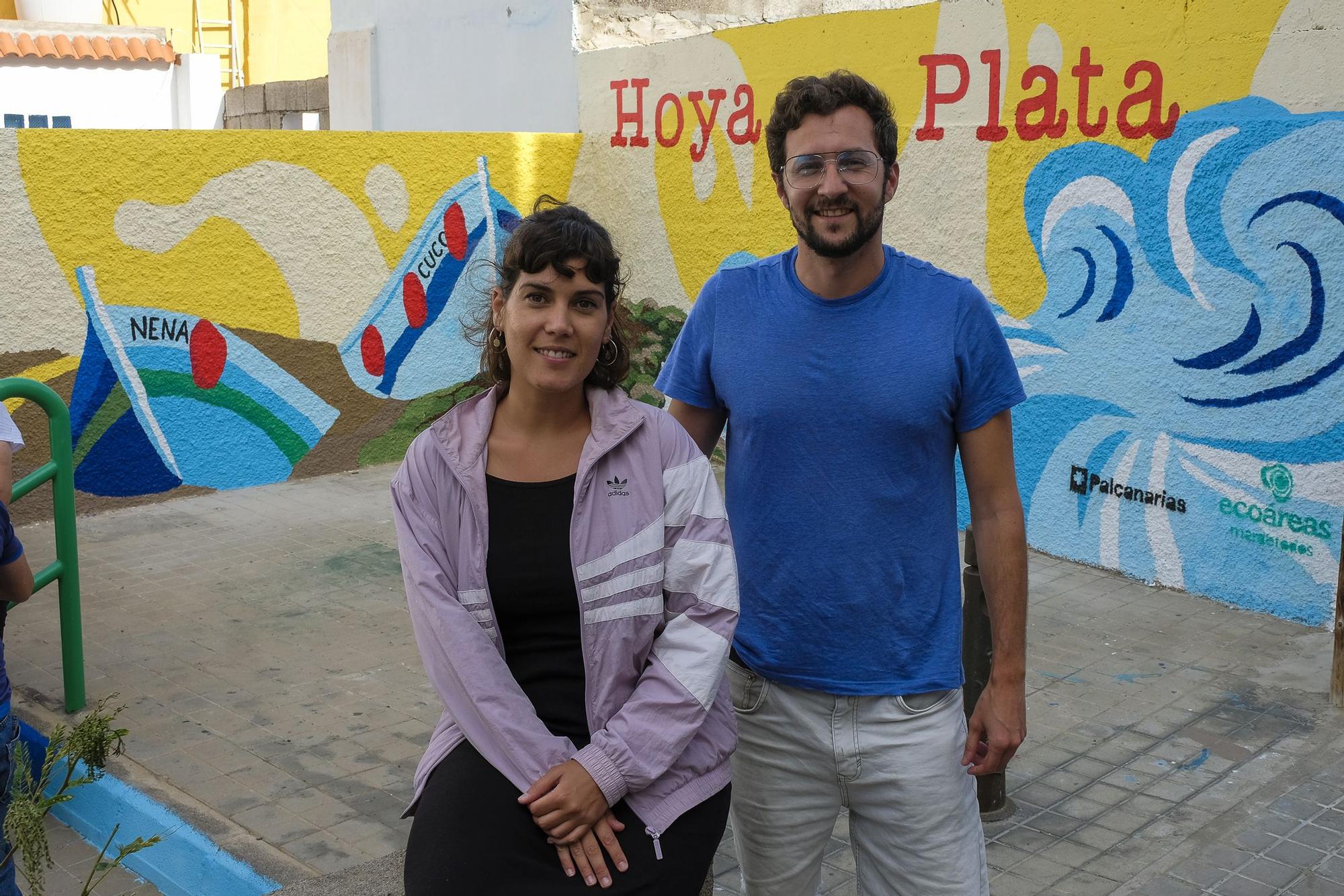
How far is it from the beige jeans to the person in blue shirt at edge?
1.58 m

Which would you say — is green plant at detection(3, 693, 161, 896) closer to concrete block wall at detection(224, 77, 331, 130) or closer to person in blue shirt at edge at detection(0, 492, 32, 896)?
person in blue shirt at edge at detection(0, 492, 32, 896)

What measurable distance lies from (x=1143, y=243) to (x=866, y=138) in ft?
14.2

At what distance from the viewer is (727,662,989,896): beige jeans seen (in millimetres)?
2416

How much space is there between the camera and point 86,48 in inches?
719

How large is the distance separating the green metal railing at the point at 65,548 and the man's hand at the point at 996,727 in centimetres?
359

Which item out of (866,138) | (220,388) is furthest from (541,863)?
(220,388)

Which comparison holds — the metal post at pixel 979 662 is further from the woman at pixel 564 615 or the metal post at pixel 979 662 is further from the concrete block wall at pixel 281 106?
the concrete block wall at pixel 281 106

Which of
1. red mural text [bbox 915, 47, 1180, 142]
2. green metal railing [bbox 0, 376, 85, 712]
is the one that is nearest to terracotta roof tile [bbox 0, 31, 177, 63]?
red mural text [bbox 915, 47, 1180, 142]

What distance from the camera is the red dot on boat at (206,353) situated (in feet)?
26.9

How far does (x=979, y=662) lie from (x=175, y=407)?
5.72 metres

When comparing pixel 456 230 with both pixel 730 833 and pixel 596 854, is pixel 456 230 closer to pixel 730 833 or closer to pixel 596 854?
pixel 730 833

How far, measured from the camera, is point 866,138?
2.45 metres

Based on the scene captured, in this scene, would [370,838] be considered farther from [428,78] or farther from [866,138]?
[428,78]

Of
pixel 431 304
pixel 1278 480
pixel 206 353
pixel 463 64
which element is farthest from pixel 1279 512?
pixel 463 64
